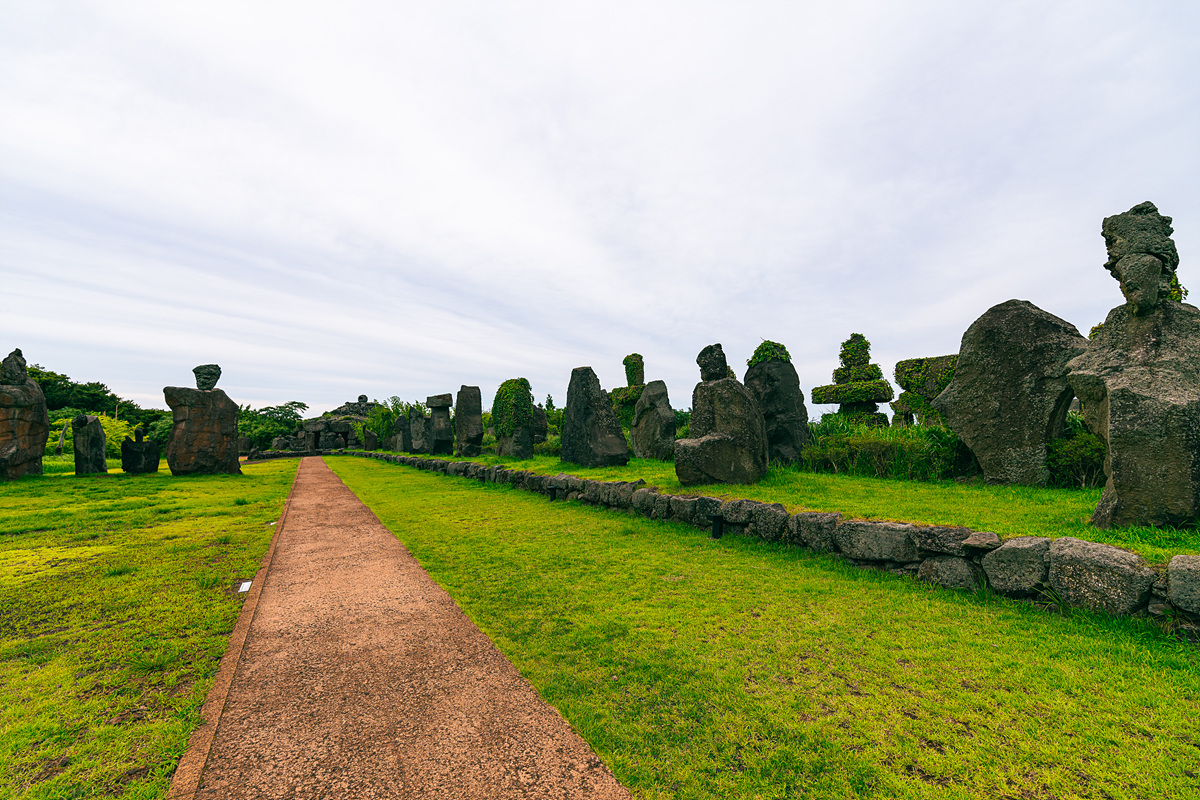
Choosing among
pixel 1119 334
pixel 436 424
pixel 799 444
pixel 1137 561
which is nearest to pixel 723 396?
pixel 799 444

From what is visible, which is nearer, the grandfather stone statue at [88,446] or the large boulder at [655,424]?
the large boulder at [655,424]

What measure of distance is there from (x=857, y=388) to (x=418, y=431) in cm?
1950

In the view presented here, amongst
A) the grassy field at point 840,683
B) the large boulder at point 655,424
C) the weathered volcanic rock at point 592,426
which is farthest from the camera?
the large boulder at point 655,424

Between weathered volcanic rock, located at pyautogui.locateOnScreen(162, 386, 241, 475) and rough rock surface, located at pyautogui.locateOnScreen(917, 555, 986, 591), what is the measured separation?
61.9ft

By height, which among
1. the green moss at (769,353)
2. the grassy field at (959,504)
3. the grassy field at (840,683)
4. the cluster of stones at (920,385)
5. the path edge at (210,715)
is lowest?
the path edge at (210,715)

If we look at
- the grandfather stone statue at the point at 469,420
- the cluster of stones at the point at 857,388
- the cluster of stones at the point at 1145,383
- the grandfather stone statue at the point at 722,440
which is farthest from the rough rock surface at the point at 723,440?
the grandfather stone statue at the point at 469,420

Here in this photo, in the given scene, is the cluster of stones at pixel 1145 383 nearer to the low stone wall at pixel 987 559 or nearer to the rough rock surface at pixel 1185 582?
the low stone wall at pixel 987 559

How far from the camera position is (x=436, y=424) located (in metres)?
20.6

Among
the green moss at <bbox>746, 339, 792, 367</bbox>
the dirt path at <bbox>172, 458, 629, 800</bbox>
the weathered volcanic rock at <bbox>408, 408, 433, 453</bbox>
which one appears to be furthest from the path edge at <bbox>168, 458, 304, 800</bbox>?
the weathered volcanic rock at <bbox>408, 408, 433, 453</bbox>

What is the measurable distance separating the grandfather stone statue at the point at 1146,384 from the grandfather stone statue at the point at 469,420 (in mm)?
16535

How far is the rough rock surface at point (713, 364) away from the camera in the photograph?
8953mm

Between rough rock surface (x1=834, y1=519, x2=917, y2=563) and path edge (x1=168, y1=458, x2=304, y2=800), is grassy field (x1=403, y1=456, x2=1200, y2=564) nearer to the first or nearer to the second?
rough rock surface (x1=834, y1=519, x2=917, y2=563)

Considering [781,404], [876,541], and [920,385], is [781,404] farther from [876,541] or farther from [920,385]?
[876,541]

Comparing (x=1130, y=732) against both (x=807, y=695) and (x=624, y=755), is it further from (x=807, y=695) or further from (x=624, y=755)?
(x=624, y=755)
